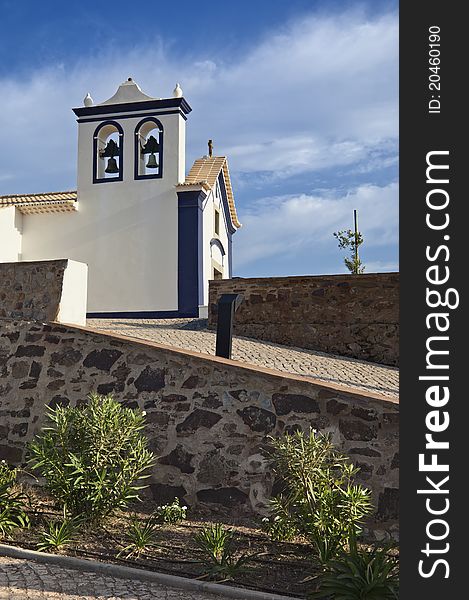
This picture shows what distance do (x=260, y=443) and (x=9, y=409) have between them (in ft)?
9.43

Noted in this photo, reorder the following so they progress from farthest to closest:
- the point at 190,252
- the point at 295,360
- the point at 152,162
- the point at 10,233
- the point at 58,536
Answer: the point at 10,233, the point at 152,162, the point at 190,252, the point at 295,360, the point at 58,536

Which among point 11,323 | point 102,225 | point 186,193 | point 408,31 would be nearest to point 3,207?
point 102,225

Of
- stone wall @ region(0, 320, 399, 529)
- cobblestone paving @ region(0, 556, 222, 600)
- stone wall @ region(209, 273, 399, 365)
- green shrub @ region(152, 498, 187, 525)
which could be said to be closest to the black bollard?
stone wall @ region(0, 320, 399, 529)

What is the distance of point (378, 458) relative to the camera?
6.15 metres

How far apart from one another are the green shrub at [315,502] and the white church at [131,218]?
1383cm

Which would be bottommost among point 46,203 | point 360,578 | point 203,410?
point 360,578

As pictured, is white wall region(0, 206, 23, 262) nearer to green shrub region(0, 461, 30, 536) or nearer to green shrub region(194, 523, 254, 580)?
green shrub region(0, 461, 30, 536)

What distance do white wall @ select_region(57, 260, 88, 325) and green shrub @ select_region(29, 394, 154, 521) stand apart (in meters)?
2.24

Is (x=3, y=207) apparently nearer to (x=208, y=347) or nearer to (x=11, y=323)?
(x=208, y=347)

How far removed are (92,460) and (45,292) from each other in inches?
118

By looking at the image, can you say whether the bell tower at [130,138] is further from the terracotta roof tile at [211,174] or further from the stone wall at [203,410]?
the stone wall at [203,410]

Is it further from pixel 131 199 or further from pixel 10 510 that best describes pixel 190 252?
pixel 10 510

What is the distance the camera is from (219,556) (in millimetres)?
5199

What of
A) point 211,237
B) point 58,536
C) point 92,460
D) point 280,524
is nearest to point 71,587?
point 58,536
